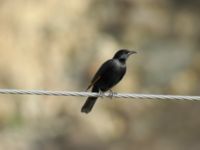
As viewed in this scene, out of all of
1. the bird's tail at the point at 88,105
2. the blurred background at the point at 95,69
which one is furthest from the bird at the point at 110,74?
the blurred background at the point at 95,69

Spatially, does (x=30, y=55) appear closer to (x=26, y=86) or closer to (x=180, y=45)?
(x=26, y=86)

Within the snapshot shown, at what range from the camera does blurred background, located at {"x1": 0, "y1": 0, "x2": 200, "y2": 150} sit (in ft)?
55.1

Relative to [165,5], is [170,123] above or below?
below

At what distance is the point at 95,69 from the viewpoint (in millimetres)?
17172

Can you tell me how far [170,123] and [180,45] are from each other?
70.5 inches

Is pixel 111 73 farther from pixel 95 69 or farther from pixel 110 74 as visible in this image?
pixel 95 69

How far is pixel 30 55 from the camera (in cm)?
1722

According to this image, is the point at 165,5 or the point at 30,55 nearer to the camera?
the point at 30,55

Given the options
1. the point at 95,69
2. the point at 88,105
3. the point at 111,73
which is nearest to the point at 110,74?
the point at 111,73

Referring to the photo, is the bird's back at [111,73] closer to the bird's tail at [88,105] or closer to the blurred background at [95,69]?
the bird's tail at [88,105]

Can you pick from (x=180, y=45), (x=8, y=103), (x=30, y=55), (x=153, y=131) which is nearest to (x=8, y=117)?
(x=8, y=103)

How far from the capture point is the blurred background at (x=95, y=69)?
1680 cm

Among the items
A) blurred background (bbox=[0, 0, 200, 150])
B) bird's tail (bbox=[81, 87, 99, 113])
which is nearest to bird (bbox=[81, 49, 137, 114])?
bird's tail (bbox=[81, 87, 99, 113])

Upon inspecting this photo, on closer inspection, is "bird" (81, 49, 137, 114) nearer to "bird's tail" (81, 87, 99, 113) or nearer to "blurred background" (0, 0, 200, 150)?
"bird's tail" (81, 87, 99, 113)
